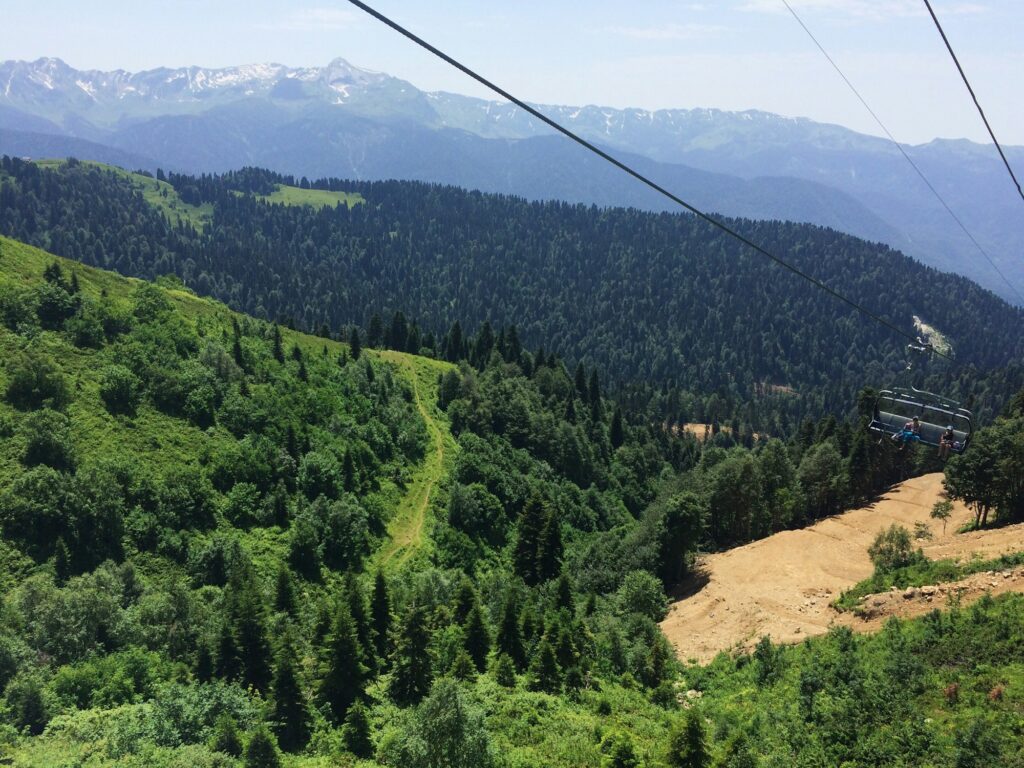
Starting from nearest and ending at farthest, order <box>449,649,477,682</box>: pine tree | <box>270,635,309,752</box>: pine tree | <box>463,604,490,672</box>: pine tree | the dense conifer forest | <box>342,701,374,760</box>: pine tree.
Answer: the dense conifer forest
<box>342,701,374,760</box>: pine tree
<box>270,635,309,752</box>: pine tree
<box>449,649,477,682</box>: pine tree
<box>463,604,490,672</box>: pine tree

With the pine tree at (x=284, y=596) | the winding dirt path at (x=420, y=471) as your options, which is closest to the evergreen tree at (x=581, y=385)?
the winding dirt path at (x=420, y=471)

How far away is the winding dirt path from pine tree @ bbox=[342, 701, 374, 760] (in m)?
15.7

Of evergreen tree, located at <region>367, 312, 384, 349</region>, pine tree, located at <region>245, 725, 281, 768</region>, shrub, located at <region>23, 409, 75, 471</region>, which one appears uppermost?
evergreen tree, located at <region>367, 312, 384, 349</region>

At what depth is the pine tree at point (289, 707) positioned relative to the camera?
126 feet

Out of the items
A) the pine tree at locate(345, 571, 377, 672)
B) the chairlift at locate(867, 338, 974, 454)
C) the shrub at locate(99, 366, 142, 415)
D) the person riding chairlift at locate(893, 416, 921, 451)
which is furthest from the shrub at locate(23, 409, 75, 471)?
the person riding chairlift at locate(893, 416, 921, 451)

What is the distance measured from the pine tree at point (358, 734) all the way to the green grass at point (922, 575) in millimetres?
40673

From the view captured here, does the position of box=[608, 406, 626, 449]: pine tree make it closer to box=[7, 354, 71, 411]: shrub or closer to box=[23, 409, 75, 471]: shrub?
box=[7, 354, 71, 411]: shrub

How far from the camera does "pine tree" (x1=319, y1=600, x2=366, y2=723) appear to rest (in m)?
41.2

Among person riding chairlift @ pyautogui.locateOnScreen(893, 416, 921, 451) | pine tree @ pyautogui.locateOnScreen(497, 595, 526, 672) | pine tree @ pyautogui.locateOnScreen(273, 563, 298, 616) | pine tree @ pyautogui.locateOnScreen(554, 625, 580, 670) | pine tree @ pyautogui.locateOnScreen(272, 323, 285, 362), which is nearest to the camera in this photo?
person riding chairlift @ pyautogui.locateOnScreen(893, 416, 921, 451)

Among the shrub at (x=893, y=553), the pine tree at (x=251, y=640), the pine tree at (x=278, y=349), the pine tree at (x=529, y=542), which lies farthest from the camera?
the pine tree at (x=278, y=349)

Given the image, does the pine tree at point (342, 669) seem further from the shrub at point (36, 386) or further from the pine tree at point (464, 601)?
the shrub at point (36, 386)

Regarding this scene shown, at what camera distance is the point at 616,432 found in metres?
141

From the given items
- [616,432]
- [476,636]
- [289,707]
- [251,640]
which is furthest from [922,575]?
[616,432]

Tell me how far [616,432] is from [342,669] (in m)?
105
